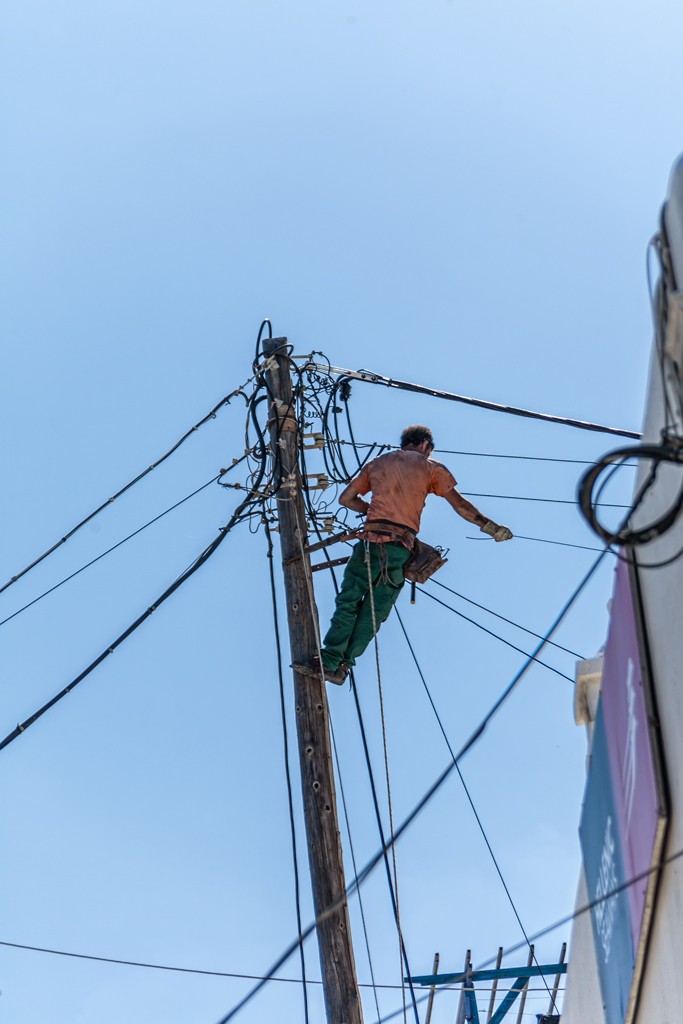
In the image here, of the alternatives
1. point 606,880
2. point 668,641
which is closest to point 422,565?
point 606,880

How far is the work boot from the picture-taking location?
7750 mm

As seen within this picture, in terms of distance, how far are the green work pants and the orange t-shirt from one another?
10cm

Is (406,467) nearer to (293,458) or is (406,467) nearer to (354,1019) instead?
(293,458)

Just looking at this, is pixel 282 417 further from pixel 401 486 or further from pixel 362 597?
pixel 362 597

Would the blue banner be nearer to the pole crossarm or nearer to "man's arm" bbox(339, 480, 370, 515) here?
"man's arm" bbox(339, 480, 370, 515)

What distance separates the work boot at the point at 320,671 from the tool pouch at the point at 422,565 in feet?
2.54

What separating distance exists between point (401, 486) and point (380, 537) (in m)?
0.36

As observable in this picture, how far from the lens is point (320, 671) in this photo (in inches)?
305

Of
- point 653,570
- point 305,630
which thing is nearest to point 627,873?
point 653,570

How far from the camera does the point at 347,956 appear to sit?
7070 millimetres

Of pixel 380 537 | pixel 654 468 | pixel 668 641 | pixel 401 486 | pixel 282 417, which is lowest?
pixel 668 641

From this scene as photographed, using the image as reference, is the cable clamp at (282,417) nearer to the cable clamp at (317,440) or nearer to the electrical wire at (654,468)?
the cable clamp at (317,440)

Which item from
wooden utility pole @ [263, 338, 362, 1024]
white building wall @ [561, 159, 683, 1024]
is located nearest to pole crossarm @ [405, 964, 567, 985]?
wooden utility pole @ [263, 338, 362, 1024]

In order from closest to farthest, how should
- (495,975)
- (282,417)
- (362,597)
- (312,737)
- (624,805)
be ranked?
1. (624,805)
2. (312,737)
3. (362,597)
4. (282,417)
5. (495,975)
